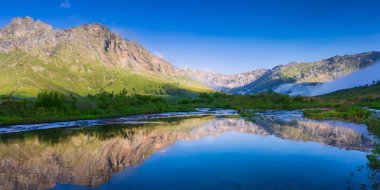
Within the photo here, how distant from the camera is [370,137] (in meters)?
48.8

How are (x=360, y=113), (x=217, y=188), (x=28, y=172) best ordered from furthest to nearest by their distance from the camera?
(x=360, y=113)
(x=28, y=172)
(x=217, y=188)

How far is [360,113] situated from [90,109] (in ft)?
244

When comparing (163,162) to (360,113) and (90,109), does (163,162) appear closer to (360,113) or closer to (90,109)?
(360,113)

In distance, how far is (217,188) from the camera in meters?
25.6

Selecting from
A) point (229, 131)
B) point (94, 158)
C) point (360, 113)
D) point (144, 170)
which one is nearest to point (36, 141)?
point (94, 158)

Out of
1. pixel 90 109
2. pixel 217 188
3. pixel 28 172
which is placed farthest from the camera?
pixel 90 109

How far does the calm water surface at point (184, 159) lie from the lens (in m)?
27.3

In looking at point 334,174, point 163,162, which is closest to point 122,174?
point 163,162

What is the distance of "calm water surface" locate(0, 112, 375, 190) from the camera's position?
89.5ft

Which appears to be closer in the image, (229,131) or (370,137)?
(370,137)

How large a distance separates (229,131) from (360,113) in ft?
124

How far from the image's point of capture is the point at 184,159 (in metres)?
37.9

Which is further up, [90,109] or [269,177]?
[90,109]

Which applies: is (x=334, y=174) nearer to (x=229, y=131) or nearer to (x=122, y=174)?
(x=122, y=174)
